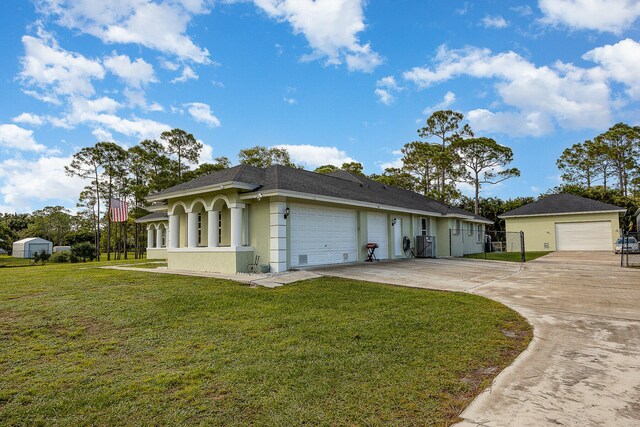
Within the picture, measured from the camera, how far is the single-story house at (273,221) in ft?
38.9

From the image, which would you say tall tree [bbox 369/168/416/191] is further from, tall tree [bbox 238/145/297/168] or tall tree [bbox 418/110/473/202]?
tall tree [bbox 238/145/297/168]

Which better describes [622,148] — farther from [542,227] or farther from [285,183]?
[285,183]

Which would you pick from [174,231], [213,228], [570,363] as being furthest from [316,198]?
[570,363]

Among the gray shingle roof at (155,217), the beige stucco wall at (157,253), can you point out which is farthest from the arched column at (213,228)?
the beige stucco wall at (157,253)

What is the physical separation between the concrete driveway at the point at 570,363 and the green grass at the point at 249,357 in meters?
0.25

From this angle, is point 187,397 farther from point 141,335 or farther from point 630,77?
point 630,77

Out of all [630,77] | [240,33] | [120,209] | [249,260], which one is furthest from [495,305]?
[120,209]

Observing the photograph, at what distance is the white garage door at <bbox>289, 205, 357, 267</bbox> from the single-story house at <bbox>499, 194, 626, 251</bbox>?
2094 cm

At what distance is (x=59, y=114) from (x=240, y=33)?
839 cm

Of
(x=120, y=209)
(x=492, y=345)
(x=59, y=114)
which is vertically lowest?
(x=492, y=345)

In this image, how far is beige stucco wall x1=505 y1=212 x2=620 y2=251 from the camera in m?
26.1

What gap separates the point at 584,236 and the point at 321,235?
2396cm

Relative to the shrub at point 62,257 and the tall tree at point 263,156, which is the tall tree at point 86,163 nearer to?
the shrub at point 62,257

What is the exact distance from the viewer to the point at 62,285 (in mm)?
9438
